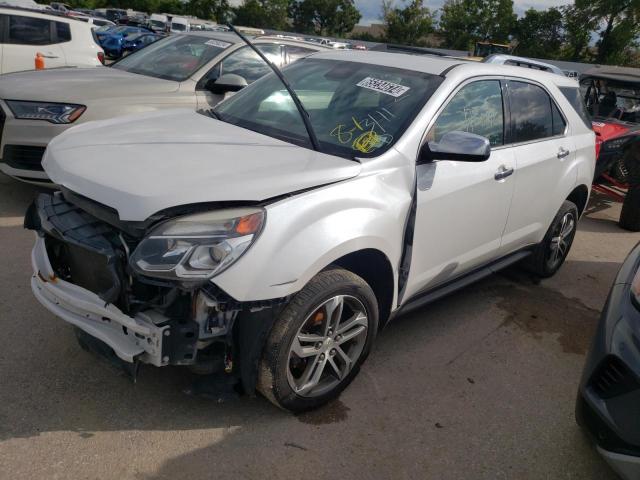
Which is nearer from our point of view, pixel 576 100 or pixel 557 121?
pixel 557 121

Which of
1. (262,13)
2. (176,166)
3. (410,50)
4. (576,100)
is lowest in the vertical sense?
(176,166)

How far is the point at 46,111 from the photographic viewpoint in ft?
15.9

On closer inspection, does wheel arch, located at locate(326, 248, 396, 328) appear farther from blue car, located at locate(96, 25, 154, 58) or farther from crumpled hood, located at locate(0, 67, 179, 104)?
blue car, located at locate(96, 25, 154, 58)

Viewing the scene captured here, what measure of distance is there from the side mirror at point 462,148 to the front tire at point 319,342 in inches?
31.9

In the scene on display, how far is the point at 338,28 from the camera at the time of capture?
8019 cm

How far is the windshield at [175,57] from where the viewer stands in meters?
5.71

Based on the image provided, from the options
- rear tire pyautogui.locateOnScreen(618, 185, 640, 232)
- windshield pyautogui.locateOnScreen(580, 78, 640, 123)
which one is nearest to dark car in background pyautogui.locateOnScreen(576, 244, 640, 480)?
rear tire pyautogui.locateOnScreen(618, 185, 640, 232)

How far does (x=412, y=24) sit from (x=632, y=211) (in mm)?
67231

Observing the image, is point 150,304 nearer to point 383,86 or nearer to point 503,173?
point 383,86

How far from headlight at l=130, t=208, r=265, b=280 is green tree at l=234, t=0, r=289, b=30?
78.3 meters

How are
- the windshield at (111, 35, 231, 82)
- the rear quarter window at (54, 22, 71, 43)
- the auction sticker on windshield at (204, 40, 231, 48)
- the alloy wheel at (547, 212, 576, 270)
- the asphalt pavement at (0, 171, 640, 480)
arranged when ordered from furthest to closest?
the rear quarter window at (54, 22, 71, 43), the auction sticker on windshield at (204, 40, 231, 48), the windshield at (111, 35, 231, 82), the alloy wheel at (547, 212, 576, 270), the asphalt pavement at (0, 171, 640, 480)

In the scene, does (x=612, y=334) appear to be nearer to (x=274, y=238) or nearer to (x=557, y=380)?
(x=557, y=380)

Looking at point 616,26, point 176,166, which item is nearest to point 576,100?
point 176,166

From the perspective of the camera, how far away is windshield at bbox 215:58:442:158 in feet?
10.1
